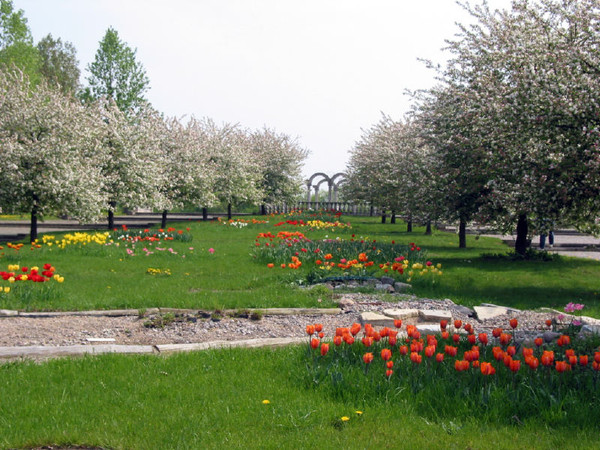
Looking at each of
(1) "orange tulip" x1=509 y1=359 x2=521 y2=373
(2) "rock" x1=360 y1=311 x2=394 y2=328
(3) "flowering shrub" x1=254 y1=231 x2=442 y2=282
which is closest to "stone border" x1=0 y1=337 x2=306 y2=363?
(2) "rock" x1=360 y1=311 x2=394 y2=328

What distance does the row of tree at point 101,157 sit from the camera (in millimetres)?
18375

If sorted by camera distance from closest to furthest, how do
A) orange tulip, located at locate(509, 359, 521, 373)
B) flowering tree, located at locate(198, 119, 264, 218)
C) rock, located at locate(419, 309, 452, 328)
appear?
1. orange tulip, located at locate(509, 359, 521, 373)
2. rock, located at locate(419, 309, 452, 328)
3. flowering tree, located at locate(198, 119, 264, 218)

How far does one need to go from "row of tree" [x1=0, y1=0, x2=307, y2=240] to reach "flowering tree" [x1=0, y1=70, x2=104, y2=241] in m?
0.03

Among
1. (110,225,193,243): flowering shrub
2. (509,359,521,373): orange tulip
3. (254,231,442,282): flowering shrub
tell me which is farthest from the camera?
(110,225,193,243): flowering shrub

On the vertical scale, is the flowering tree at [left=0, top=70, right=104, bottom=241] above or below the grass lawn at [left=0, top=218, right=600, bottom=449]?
above

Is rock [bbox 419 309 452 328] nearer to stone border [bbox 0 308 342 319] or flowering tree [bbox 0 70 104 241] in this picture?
stone border [bbox 0 308 342 319]

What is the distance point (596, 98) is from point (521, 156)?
1.82 metres

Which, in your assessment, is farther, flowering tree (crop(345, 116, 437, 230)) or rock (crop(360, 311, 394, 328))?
flowering tree (crop(345, 116, 437, 230))

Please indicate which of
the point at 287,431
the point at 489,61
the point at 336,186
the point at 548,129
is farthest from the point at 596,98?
the point at 336,186

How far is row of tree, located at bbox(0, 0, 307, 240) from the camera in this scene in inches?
723

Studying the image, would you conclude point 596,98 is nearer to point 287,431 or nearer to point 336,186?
point 287,431

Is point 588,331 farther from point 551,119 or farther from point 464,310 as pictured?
point 551,119

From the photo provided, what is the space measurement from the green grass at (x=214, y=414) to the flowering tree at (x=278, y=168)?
1528 inches

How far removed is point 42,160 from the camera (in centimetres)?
1841
